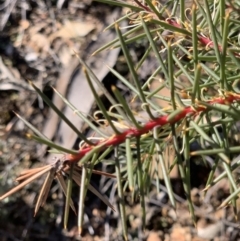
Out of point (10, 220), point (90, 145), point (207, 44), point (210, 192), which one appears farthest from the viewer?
point (10, 220)

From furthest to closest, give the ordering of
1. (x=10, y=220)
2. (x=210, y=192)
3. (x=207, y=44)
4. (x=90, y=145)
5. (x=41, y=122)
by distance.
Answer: (x=41, y=122) < (x=10, y=220) < (x=210, y=192) < (x=207, y=44) < (x=90, y=145)

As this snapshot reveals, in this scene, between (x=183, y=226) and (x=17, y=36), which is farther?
(x=17, y=36)

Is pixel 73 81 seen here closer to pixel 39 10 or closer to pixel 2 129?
pixel 2 129

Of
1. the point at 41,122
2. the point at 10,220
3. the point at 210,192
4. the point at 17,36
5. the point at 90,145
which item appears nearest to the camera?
the point at 90,145

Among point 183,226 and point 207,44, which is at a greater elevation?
point 207,44

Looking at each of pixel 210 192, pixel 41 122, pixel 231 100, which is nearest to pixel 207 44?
pixel 231 100

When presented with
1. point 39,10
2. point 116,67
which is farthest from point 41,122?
point 39,10

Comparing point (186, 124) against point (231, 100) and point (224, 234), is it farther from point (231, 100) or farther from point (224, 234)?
point (224, 234)

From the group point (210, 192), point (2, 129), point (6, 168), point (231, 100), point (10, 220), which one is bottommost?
point (210, 192)

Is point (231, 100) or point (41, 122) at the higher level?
point (231, 100)
